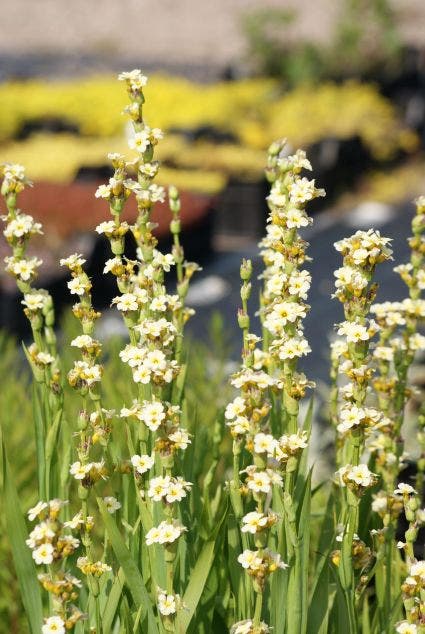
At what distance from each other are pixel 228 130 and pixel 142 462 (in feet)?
37.7

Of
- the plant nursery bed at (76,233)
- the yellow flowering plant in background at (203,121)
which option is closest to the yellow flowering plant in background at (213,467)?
the plant nursery bed at (76,233)

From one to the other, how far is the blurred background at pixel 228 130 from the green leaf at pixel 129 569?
5390 mm

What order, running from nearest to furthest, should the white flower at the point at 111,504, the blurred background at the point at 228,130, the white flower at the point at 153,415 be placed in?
1. the white flower at the point at 153,415
2. the white flower at the point at 111,504
3. the blurred background at the point at 228,130

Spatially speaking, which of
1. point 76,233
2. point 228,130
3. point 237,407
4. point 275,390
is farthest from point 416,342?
point 228,130

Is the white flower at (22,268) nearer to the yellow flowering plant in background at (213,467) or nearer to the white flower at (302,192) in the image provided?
the yellow flowering plant in background at (213,467)

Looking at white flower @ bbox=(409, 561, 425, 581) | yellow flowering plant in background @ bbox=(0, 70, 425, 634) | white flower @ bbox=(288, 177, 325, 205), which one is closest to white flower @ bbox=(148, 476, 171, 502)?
yellow flowering plant in background @ bbox=(0, 70, 425, 634)

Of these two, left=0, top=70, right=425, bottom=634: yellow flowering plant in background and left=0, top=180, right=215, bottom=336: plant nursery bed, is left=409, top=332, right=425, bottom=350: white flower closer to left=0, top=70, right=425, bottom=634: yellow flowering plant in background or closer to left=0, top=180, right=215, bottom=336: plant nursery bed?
left=0, top=70, right=425, bottom=634: yellow flowering plant in background

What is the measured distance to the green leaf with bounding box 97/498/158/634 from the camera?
1953mm

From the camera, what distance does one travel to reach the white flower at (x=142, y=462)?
6.41 ft

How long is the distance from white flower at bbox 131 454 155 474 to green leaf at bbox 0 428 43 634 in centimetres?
33

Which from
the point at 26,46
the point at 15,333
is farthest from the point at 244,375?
the point at 26,46

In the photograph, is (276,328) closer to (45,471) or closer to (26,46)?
(45,471)

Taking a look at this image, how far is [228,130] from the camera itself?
13141mm

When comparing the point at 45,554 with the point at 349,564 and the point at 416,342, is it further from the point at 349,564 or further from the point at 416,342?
the point at 416,342
